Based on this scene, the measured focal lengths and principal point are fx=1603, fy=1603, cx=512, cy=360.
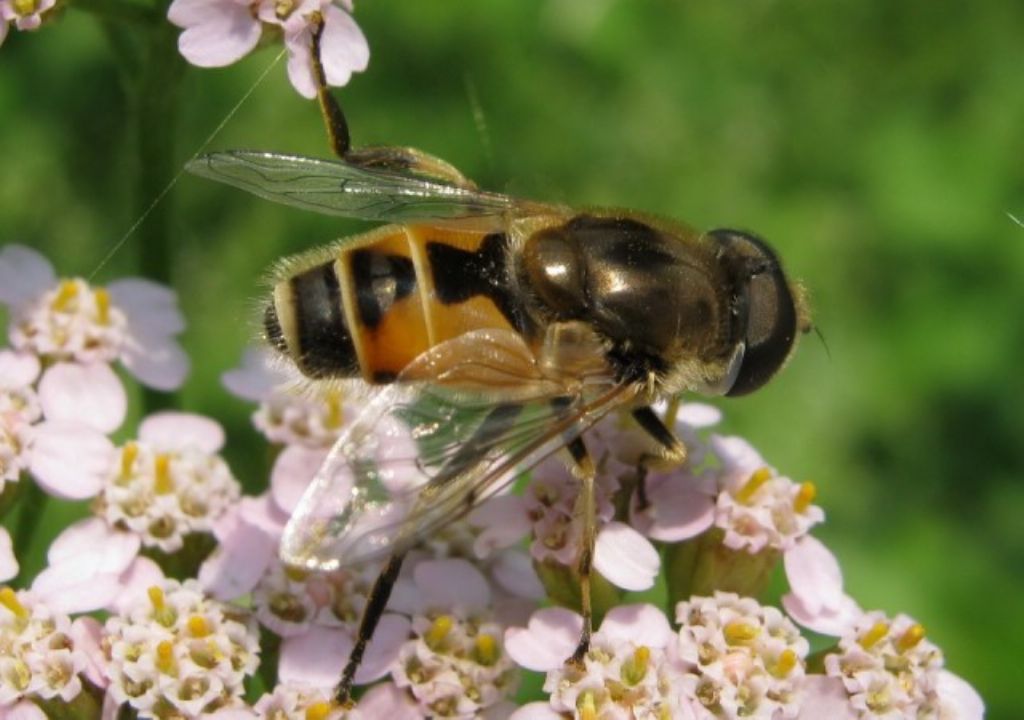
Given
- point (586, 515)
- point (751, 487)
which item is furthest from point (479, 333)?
A: point (751, 487)

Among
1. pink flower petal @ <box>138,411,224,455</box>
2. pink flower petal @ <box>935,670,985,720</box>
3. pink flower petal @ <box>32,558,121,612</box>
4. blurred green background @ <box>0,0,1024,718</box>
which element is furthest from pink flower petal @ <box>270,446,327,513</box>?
blurred green background @ <box>0,0,1024,718</box>

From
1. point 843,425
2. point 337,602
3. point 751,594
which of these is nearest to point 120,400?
point 337,602

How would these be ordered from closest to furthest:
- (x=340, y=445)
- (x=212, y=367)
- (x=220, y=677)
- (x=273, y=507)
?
1. (x=340, y=445)
2. (x=220, y=677)
3. (x=273, y=507)
4. (x=212, y=367)

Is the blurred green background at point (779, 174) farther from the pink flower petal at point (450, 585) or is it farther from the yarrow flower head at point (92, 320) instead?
the pink flower petal at point (450, 585)

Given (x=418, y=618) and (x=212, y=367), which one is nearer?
(x=418, y=618)

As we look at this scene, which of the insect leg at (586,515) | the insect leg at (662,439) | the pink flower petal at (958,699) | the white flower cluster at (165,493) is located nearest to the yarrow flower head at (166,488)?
the white flower cluster at (165,493)

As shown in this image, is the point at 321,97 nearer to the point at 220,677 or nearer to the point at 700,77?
the point at 220,677

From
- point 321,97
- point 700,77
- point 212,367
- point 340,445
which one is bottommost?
point 212,367

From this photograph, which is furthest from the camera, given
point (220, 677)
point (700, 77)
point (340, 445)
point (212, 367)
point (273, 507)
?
point (700, 77)
